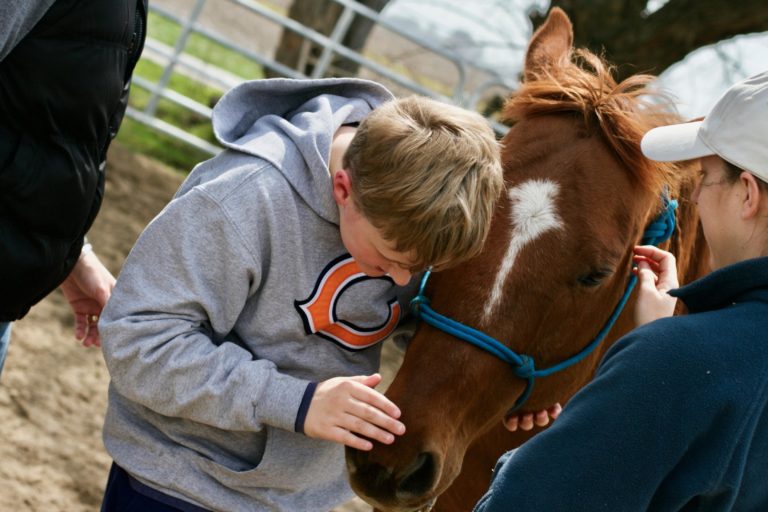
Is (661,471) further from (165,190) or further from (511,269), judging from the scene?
(165,190)

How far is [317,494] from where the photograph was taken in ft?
6.47

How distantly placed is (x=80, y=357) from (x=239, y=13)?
512 inches

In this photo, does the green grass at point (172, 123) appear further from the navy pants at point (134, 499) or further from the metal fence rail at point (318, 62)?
the navy pants at point (134, 499)

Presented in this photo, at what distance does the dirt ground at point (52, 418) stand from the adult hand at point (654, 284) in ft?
7.15

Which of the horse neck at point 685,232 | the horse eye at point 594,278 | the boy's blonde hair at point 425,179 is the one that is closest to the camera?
the boy's blonde hair at point 425,179

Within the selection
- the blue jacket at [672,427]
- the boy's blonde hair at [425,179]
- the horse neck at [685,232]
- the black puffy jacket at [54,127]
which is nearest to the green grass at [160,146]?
the horse neck at [685,232]

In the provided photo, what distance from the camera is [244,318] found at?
1829mm

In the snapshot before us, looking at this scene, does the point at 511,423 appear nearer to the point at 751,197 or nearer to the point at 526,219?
the point at 526,219

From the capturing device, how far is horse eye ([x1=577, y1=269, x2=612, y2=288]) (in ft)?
6.77

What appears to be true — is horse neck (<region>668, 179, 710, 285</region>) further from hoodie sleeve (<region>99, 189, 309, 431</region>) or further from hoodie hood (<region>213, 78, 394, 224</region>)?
hoodie sleeve (<region>99, 189, 309, 431</region>)

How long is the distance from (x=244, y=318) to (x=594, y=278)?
806 millimetres

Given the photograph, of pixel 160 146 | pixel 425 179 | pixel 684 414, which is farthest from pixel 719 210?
pixel 160 146

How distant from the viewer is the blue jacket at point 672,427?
1279 millimetres

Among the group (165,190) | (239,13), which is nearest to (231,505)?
(165,190)
